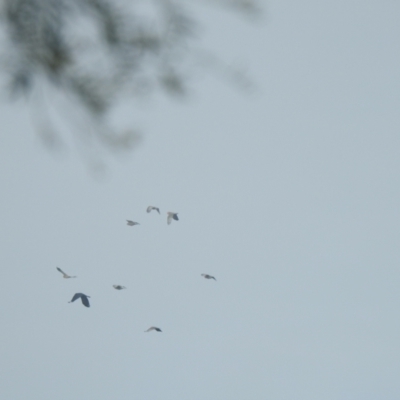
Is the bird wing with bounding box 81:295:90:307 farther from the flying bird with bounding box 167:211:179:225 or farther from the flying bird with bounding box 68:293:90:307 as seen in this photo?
the flying bird with bounding box 167:211:179:225

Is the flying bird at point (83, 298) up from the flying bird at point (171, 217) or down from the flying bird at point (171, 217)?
down

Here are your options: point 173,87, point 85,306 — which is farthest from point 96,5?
point 85,306

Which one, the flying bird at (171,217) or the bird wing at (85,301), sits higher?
the flying bird at (171,217)

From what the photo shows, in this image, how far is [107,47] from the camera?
6.95 meters

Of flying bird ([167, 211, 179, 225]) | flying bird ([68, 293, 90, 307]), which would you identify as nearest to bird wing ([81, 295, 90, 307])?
flying bird ([68, 293, 90, 307])

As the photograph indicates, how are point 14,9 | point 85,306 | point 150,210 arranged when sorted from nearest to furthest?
point 14,9
point 85,306
point 150,210

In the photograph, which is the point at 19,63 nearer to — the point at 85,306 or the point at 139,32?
the point at 139,32

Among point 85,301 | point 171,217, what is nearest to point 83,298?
point 85,301

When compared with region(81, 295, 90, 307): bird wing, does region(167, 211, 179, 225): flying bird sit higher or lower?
higher

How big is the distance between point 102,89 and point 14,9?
74 cm

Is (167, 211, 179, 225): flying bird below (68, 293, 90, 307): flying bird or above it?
above

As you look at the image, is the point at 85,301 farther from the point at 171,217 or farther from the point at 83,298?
the point at 171,217

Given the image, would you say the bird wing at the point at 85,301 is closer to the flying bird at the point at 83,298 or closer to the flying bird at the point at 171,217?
the flying bird at the point at 83,298

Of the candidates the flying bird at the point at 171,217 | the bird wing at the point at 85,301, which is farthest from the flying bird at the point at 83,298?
the flying bird at the point at 171,217
